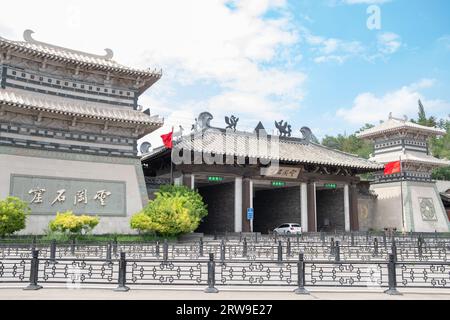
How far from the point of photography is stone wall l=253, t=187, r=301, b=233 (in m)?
33.6

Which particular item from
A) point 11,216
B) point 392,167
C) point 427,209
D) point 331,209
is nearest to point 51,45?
point 11,216

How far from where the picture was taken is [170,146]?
1028 inches

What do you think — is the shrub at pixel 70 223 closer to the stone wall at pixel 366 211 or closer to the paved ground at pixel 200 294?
the paved ground at pixel 200 294

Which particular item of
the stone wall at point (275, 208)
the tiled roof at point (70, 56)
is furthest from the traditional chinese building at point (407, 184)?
the tiled roof at point (70, 56)

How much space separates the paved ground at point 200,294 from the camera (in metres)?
9.42

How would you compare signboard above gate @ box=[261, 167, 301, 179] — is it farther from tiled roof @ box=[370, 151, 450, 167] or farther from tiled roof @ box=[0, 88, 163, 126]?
tiled roof @ box=[370, 151, 450, 167]

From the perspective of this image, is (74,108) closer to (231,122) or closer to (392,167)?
(231,122)

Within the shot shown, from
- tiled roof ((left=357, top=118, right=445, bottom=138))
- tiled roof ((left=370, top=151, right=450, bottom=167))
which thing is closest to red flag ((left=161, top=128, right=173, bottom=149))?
tiled roof ((left=370, top=151, right=450, bottom=167))

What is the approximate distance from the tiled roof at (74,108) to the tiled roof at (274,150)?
364 centimetres

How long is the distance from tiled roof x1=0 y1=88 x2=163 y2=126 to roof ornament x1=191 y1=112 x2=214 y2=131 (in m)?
5.78

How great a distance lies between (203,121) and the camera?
101 feet

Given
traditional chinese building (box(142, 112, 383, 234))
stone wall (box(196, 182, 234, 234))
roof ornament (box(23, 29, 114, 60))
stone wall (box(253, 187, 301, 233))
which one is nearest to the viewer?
roof ornament (box(23, 29, 114, 60))
